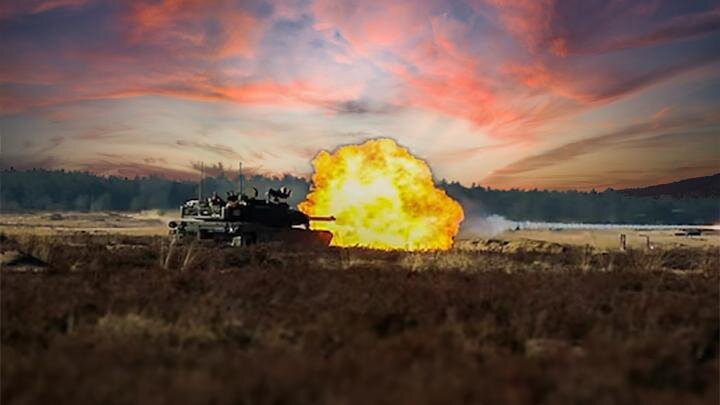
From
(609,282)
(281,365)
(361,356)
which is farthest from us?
(609,282)

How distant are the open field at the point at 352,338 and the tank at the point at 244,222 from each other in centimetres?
1592

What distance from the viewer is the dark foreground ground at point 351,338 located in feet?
23.6

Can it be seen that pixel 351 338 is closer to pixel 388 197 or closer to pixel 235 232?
pixel 235 232

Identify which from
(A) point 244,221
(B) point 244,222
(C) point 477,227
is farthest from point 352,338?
(C) point 477,227

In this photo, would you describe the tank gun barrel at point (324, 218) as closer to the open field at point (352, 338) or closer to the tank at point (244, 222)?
the tank at point (244, 222)

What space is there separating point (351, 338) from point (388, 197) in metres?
29.0

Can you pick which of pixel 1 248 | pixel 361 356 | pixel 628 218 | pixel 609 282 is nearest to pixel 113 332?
pixel 361 356

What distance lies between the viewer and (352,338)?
10.1 m

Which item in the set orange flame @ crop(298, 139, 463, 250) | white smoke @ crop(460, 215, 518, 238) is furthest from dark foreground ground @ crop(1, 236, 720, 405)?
white smoke @ crop(460, 215, 518, 238)

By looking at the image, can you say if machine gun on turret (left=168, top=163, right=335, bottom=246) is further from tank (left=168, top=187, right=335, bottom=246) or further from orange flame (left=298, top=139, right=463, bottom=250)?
orange flame (left=298, top=139, right=463, bottom=250)

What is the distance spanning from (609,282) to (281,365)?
13177 millimetres

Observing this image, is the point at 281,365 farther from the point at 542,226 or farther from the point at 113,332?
the point at 542,226

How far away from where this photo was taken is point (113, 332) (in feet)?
33.7

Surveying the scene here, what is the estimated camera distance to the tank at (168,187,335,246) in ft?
116
